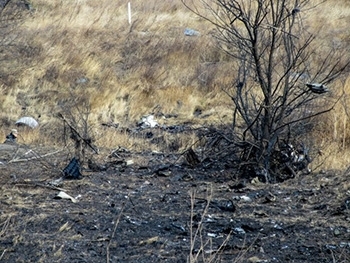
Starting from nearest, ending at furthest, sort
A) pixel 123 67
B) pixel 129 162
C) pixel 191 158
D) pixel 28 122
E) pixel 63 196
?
pixel 63 196
pixel 191 158
pixel 129 162
pixel 28 122
pixel 123 67

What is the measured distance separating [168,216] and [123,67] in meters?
12.5

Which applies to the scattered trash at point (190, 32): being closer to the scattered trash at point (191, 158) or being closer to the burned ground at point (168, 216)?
the scattered trash at point (191, 158)

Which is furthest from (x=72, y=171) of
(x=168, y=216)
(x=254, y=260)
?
(x=254, y=260)

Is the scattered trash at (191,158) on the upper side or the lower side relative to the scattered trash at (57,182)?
upper

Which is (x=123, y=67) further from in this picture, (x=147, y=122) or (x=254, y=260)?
(x=254, y=260)

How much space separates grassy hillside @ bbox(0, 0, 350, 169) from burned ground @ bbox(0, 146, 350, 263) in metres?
5.29

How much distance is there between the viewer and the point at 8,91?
16375 mm

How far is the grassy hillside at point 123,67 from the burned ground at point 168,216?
5290mm

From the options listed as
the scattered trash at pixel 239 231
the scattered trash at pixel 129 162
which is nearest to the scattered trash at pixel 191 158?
the scattered trash at pixel 129 162

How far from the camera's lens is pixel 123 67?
1714cm

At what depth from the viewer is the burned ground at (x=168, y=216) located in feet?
13.6

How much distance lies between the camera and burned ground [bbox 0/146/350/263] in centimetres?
416

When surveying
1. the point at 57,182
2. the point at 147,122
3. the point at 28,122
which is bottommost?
the point at 28,122

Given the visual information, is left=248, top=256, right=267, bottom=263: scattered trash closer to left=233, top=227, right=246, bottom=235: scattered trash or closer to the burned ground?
the burned ground
